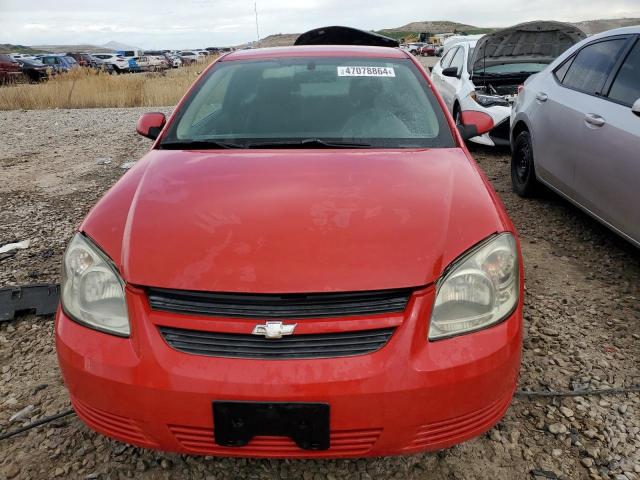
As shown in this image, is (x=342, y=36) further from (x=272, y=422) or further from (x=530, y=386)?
(x=272, y=422)

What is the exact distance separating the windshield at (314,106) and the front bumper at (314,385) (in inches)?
42.7

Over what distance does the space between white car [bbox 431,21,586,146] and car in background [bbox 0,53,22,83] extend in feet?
54.9

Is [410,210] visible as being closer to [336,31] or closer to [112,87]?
[336,31]

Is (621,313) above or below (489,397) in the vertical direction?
below

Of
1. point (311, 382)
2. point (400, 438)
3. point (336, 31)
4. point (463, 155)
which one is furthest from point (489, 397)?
point (336, 31)

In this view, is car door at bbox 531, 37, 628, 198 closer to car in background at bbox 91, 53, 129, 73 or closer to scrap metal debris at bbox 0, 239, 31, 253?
scrap metal debris at bbox 0, 239, 31, 253

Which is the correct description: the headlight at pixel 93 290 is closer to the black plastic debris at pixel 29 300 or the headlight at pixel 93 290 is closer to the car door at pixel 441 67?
the black plastic debris at pixel 29 300

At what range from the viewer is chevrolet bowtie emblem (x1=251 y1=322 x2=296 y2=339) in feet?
4.53

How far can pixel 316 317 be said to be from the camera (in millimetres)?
1404

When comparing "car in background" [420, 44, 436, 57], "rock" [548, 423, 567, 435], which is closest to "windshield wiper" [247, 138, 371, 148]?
"rock" [548, 423, 567, 435]

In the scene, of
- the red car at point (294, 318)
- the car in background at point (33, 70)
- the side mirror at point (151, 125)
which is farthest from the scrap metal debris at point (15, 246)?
the car in background at point (33, 70)

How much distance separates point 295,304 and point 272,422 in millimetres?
Result: 324

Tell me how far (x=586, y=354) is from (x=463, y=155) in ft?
3.77

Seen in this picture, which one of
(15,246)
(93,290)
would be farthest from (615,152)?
(15,246)
